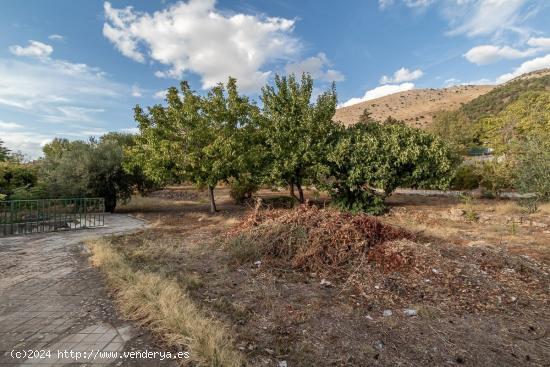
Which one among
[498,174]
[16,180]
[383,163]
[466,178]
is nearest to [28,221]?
[16,180]

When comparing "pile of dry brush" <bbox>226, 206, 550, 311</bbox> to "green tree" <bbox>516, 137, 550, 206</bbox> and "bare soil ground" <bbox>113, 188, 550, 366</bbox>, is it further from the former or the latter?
"green tree" <bbox>516, 137, 550, 206</bbox>

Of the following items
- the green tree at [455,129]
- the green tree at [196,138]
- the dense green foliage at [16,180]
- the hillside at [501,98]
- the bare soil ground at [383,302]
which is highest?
the hillside at [501,98]

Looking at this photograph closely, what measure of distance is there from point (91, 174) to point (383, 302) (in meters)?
14.9

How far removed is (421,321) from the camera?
178 inches

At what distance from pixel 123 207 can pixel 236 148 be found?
972cm

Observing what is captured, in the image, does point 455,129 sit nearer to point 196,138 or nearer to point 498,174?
point 498,174

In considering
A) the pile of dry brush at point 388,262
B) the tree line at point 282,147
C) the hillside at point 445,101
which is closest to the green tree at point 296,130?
the tree line at point 282,147

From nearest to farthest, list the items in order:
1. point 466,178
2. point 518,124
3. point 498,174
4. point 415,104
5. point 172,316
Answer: point 172,316 < point 498,174 < point 518,124 < point 466,178 < point 415,104

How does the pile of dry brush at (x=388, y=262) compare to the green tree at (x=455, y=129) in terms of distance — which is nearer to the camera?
the pile of dry brush at (x=388, y=262)

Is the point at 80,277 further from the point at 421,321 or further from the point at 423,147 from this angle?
the point at 423,147

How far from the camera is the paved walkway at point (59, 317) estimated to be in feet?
11.4

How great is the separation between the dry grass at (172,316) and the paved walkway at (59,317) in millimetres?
198

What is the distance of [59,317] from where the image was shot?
175 inches

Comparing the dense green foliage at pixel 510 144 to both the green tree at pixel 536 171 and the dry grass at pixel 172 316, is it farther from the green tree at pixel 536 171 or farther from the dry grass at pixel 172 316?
the dry grass at pixel 172 316
